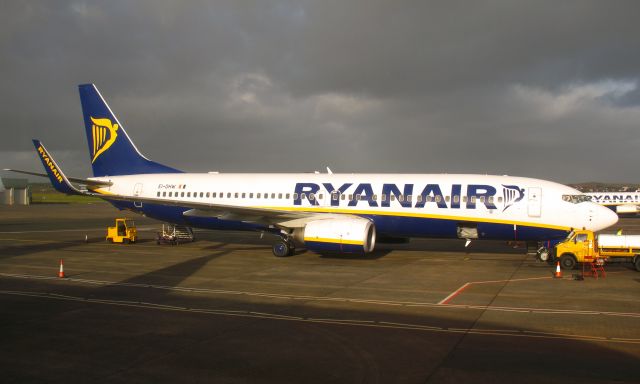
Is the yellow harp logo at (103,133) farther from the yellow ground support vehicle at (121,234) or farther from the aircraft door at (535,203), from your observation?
the aircraft door at (535,203)

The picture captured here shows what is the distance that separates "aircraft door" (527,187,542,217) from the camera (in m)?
23.2

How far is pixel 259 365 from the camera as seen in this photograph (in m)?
9.20

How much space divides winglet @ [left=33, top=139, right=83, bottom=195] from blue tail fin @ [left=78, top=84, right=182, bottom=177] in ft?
18.1

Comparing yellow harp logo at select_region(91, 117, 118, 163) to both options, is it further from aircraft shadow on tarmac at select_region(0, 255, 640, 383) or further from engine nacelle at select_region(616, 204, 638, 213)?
engine nacelle at select_region(616, 204, 638, 213)

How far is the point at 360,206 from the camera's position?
83.6 ft

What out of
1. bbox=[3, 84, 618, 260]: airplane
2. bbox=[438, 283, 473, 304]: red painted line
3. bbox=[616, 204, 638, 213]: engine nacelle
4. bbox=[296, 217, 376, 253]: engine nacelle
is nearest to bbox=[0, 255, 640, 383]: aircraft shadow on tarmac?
bbox=[438, 283, 473, 304]: red painted line

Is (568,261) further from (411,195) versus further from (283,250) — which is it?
(283,250)

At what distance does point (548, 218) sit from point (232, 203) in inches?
636

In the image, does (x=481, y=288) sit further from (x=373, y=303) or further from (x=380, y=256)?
(x=380, y=256)

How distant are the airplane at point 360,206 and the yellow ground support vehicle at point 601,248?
5.59 ft

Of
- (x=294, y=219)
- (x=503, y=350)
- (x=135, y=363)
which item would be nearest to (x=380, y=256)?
(x=294, y=219)

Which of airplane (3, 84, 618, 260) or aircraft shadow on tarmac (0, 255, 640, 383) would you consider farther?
airplane (3, 84, 618, 260)

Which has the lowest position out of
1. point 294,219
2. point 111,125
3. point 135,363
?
point 135,363

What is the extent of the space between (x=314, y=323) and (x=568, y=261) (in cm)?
1361
